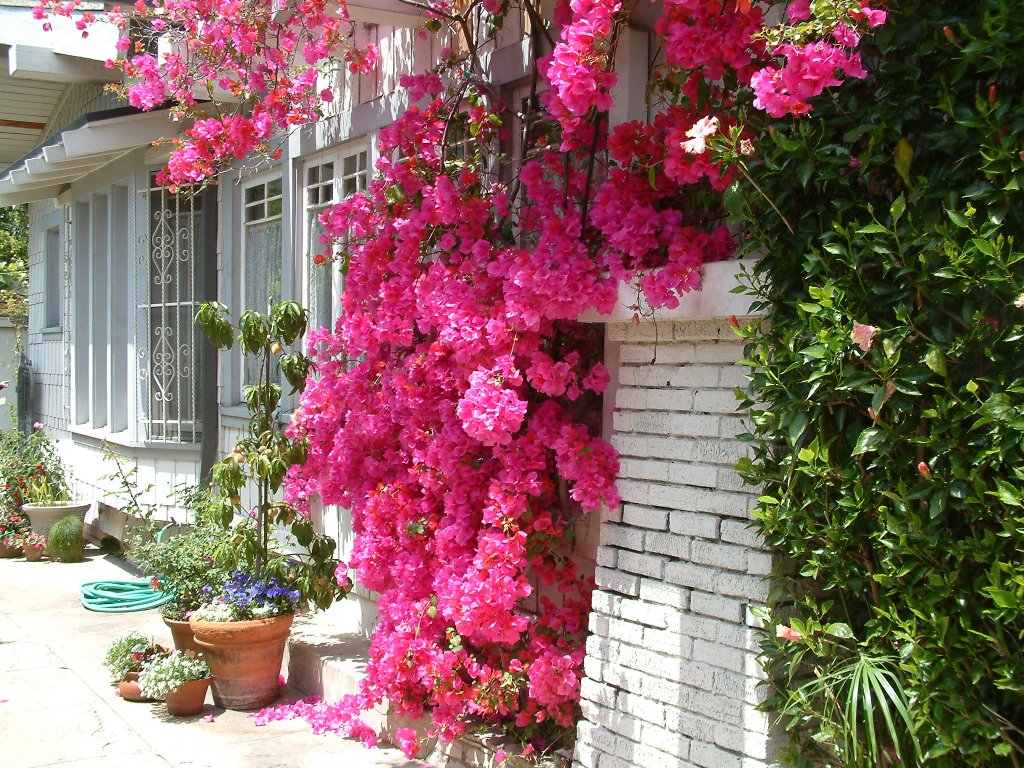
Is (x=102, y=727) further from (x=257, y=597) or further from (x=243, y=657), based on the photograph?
(x=257, y=597)

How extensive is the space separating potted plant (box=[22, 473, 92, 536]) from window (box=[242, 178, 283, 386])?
11.1 ft

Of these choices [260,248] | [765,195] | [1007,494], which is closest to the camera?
[1007,494]

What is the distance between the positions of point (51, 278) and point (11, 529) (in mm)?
3330

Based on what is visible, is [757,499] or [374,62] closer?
[757,499]

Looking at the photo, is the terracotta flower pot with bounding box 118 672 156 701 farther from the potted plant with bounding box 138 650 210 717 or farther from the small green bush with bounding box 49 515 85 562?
the small green bush with bounding box 49 515 85 562

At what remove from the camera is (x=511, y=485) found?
12.5 ft

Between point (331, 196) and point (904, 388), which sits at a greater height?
point (331, 196)

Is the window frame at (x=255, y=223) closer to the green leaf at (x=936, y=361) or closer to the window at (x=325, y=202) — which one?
the window at (x=325, y=202)

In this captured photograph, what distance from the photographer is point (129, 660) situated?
5.46m

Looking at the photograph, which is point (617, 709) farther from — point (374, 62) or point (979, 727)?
point (374, 62)

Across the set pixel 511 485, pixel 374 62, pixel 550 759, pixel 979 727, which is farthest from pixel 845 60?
pixel 374 62

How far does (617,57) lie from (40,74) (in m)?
6.76

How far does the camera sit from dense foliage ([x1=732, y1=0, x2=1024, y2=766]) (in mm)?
2289

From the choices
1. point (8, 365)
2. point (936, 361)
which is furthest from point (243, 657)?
point (8, 365)
